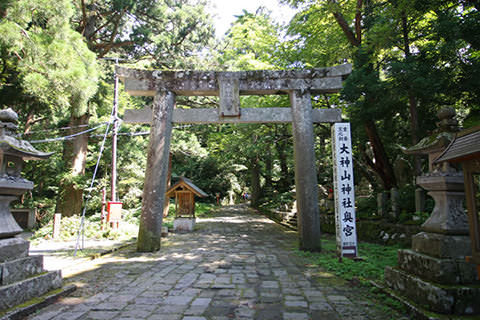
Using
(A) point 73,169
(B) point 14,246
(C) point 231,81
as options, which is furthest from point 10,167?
(A) point 73,169

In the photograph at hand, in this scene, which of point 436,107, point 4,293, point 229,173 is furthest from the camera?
point 229,173

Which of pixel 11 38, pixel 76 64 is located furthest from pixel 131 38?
pixel 11 38

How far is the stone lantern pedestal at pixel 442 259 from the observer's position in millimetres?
2691

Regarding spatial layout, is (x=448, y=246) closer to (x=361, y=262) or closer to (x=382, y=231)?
(x=361, y=262)

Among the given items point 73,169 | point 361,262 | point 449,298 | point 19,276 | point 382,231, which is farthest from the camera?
point 73,169

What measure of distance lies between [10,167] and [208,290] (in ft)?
11.1

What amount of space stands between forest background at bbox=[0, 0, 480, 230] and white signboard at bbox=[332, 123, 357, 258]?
154 centimetres

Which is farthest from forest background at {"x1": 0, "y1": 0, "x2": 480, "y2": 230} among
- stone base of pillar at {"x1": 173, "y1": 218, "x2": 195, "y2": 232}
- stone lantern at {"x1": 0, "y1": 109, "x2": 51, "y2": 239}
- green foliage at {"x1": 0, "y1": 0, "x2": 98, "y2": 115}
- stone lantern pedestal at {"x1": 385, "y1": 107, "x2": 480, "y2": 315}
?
stone lantern at {"x1": 0, "y1": 109, "x2": 51, "y2": 239}

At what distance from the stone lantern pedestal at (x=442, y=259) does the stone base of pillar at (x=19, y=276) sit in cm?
471

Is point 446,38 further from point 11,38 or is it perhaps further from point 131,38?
point 131,38

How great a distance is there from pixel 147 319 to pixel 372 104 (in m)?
8.00

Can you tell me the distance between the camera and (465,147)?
2.53 metres

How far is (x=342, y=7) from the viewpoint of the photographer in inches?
343

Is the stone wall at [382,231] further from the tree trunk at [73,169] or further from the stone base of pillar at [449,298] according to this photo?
the tree trunk at [73,169]
